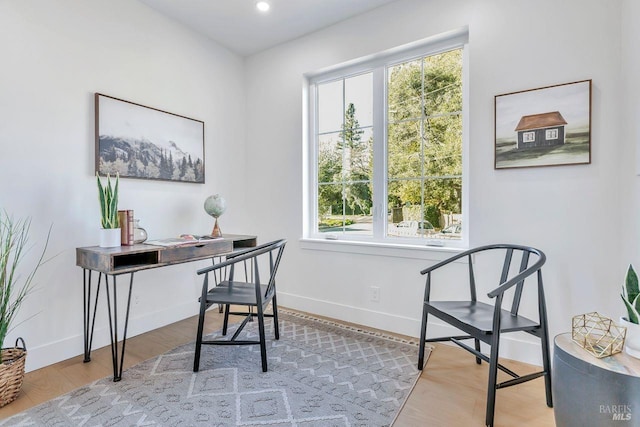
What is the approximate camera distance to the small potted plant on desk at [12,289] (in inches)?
66.0

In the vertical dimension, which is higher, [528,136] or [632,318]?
[528,136]

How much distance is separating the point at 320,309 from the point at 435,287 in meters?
1.09

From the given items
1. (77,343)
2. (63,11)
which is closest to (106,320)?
(77,343)

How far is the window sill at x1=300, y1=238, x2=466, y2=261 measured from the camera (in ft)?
7.86

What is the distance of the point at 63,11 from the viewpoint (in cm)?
215

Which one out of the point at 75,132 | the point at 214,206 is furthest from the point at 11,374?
the point at 214,206

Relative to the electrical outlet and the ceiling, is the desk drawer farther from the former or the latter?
the ceiling

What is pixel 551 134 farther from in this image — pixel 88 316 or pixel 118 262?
pixel 88 316

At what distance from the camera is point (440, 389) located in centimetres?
182

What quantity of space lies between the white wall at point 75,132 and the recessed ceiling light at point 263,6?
758 millimetres

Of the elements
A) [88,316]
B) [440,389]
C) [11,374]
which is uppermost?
[88,316]

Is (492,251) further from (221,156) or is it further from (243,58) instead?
(243,58)

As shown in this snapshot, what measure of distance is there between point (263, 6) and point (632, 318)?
2.95 meters

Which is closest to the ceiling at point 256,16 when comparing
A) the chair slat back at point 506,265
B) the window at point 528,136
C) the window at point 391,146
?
the window at point 391,146
